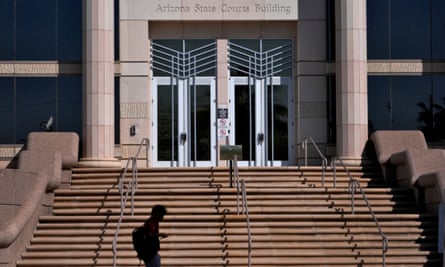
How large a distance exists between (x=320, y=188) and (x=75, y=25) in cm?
914

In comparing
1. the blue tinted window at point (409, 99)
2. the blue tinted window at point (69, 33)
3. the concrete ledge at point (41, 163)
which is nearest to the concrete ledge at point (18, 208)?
the concrete ledge at point (41, 163)

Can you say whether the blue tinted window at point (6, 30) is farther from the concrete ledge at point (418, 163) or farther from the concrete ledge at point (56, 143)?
the concrete ledge at point (418, 163)

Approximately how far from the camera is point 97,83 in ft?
88.6

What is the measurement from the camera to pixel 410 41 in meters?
28.7

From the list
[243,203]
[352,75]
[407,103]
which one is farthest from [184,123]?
[243,203]

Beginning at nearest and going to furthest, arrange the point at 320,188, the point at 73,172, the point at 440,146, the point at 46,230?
the point at 46,230 < the point at 320,188 < the point at 73,172 < the point at 440,146

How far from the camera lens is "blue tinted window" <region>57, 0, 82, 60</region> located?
2827cm

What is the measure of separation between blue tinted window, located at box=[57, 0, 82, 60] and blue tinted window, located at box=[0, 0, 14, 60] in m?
1.35

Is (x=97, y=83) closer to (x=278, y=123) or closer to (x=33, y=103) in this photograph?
(x=33, y=103)

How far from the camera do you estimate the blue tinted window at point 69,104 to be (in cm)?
2800

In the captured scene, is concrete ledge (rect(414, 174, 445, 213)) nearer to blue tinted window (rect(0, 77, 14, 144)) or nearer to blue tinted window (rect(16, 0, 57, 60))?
blue tinted window (rect(16, 0, 57, 60))

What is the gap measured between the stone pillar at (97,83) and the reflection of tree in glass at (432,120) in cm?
892

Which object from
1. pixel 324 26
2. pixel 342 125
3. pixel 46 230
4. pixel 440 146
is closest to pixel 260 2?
pixel 324 26

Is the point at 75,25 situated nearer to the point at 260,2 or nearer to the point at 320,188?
the point at 260,2
